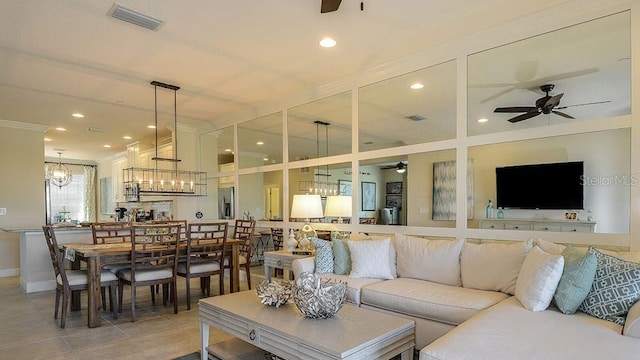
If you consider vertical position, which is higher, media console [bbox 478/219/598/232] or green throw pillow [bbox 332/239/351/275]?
media console [bbox 478/219/598/232]

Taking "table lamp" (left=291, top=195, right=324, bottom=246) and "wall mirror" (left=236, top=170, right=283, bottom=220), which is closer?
"table lamp" (left=291, top=195, right=324, bottom=246)

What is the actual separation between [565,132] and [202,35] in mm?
3106

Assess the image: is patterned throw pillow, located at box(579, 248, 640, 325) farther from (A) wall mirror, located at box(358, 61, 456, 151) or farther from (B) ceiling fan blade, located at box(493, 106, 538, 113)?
(A) wall mirror, located at box(358, 61, 456, 151)

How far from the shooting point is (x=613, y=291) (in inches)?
85.0

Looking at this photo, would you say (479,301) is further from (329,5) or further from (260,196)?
(260,196)

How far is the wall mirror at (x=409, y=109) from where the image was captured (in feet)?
12.0

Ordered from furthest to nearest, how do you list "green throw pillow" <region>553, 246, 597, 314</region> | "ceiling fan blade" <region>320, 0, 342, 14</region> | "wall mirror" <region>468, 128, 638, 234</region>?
"wall mirror" <region>468, 128, 638, 234</region>
"ceiling fan blade" <region>320, 0, 342, 14</region>
"green throw pillow" <region>553, 246, 597, 314</region>

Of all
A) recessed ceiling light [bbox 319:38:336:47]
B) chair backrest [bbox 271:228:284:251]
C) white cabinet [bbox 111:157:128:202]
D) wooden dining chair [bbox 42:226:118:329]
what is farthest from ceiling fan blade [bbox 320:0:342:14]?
white cabinet [bbox 111:157:128:202]

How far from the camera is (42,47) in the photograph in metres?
3.40

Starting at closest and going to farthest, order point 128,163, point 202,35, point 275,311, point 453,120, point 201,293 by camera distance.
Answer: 1. point 275,311
2. point 202,35
3. point 453,120
4. point 201,293
5. point 128,163

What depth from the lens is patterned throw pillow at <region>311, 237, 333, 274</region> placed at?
369 cm

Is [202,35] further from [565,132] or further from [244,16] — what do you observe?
[565,132]

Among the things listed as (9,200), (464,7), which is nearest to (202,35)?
(464,7)

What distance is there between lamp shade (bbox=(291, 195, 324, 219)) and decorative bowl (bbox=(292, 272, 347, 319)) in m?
2.19
